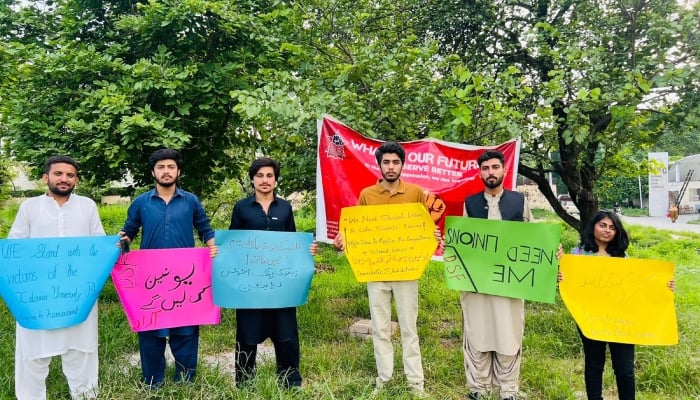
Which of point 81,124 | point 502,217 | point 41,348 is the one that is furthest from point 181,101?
point 502,217

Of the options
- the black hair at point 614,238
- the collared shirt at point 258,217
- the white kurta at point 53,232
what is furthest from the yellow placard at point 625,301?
the white kurta at point 53,232

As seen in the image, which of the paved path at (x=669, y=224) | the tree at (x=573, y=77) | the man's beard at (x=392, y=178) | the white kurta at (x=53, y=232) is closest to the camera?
the white kurta at (x=53, y=232)

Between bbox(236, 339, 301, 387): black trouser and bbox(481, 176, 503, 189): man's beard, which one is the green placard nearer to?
bbox(481, 176, 503, 189): man's beard

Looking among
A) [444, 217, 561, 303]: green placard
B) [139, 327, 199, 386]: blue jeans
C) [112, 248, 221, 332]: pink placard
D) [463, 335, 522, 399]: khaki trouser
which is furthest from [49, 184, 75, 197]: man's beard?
[463, 335, 522, 399]: khaki trouser

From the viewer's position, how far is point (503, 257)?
3.32 meters

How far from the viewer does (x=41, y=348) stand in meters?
3.16

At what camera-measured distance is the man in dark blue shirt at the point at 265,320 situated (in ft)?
11.1

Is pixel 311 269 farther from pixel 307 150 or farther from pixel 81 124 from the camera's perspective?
pixel 81 124

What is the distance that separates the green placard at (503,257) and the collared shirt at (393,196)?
32 cm

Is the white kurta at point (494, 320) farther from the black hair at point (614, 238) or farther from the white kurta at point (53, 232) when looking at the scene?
the white kurta at point (53, 232)

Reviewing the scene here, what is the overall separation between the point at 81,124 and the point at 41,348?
206cm

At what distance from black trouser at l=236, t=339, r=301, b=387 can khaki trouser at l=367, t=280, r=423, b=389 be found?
0.63m

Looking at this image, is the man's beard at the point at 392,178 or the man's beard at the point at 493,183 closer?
the man's beard at the point at 493,183

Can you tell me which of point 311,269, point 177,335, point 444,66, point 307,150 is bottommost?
point 177,335
